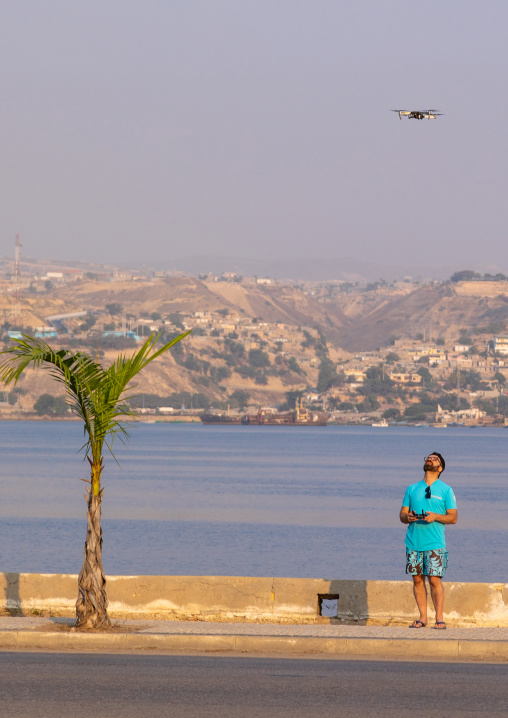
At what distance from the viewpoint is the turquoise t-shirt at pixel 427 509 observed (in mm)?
12305

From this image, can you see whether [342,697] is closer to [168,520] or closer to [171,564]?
[171,564]

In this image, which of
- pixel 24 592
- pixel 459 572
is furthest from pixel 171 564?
pixel 24 592

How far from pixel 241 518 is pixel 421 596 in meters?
58.6

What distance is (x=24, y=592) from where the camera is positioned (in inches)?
539

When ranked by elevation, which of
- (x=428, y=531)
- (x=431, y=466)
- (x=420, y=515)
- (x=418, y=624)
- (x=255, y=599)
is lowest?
(x=418, y=624)

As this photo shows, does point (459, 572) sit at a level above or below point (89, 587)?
below

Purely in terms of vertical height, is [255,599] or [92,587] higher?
[92,587]

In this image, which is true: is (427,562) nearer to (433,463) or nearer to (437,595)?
(437,595)

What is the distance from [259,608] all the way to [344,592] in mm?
1017

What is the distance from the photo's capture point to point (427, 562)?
40.3ft

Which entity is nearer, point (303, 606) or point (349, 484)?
point (303, 606)

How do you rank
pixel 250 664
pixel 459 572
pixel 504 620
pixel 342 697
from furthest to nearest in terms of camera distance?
pixel 459 572 → pixel 504 620 → pixel 250 664 → pixel 342 697

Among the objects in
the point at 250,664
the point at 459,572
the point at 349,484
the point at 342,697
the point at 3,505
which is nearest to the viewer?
the point at 342,697

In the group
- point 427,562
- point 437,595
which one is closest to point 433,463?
point 427,562
